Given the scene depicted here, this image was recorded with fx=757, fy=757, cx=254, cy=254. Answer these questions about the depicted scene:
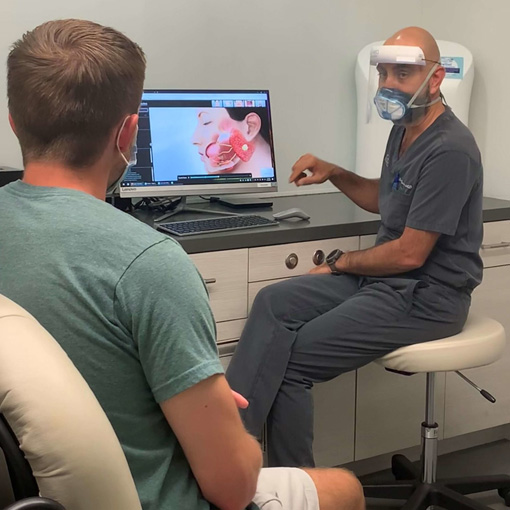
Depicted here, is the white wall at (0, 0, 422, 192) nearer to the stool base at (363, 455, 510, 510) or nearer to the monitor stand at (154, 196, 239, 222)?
the monitor stand at (154, 196, 239, 222)

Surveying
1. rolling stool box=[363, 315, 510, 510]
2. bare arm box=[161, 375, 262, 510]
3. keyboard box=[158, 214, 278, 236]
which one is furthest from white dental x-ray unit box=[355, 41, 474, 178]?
bare arm box=[161, 375, 262, 510]

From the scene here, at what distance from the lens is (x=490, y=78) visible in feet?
9.30

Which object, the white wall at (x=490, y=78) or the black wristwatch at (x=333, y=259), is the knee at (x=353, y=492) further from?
the white wall at (x=490, y=78)

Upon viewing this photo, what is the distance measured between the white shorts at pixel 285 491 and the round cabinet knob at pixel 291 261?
951 mm

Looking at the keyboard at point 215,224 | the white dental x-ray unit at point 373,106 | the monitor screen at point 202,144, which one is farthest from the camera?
the white dental x-ray unit at point 373,106

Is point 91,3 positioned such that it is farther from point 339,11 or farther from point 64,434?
point 64,434

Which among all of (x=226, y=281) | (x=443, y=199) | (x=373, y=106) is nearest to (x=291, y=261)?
(x=226, y=281)

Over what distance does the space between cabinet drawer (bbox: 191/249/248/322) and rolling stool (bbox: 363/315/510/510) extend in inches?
16.8

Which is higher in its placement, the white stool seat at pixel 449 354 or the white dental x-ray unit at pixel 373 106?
the white dental x-ray unit at pixel 373 106

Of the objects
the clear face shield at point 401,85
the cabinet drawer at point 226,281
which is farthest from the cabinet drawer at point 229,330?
the clear face shield at point 401,85

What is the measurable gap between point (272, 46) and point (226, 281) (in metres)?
1.07

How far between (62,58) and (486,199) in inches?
80.7

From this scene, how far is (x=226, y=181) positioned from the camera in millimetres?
2418

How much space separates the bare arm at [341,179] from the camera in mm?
2379
